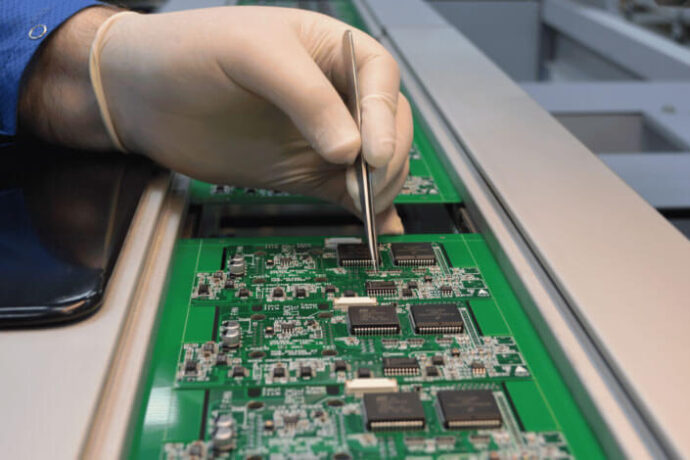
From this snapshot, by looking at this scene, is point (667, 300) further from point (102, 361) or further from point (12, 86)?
point (12, 86)

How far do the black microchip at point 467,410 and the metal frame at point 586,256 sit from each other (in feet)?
0.43

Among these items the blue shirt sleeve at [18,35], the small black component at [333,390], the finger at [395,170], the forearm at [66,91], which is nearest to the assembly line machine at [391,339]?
the small black component at [333,390]

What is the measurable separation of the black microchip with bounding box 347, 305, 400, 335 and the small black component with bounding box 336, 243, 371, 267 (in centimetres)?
21

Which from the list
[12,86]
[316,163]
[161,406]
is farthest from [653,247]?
[12,86]

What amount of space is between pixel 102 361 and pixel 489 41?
522 centimetres

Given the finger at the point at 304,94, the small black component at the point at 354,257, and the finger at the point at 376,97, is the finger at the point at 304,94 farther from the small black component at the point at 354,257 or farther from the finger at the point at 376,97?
the small black component at the point at 354,257

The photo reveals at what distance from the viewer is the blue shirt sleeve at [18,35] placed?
5.31 ft

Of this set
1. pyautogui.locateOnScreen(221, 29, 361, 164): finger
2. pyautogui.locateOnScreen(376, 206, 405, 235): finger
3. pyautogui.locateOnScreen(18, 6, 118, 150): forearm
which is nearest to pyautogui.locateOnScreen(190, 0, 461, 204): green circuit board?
pyautogui.locateOnScreen(376, 206, 405, 235): finger

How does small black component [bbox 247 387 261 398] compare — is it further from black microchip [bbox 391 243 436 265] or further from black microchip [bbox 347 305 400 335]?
black microchip [bbox 391 243 436 265]

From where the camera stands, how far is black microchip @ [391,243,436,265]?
1.45 meters

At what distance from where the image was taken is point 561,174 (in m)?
1.69

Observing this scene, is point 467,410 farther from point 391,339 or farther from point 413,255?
point 413,255

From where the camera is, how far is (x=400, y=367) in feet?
3.69

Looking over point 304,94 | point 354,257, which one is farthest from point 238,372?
point 304,94
